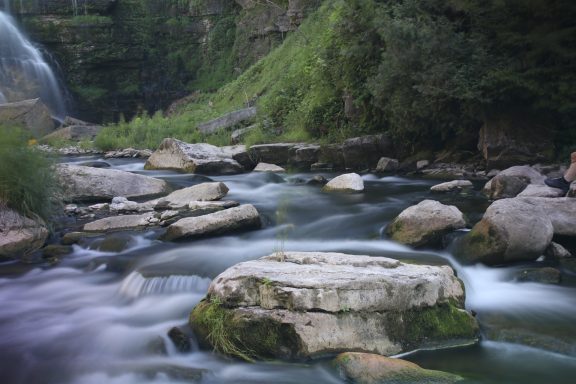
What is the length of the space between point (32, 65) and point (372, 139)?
74.9 ft

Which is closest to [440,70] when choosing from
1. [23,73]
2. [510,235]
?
[510,235]

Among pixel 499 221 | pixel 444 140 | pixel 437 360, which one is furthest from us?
pixel 444 140

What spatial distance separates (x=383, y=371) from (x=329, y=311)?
640 mm

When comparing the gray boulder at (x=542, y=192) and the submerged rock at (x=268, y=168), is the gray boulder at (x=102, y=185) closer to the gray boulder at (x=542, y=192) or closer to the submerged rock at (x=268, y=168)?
the submerged rock at (x=268, y=168)

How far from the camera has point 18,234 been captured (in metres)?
7.34

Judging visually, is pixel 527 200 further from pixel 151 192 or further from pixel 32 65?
pixel 32 65

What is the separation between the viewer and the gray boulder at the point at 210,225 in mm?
7473

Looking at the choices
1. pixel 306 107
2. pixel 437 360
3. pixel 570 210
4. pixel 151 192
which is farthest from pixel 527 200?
pixel 306 107

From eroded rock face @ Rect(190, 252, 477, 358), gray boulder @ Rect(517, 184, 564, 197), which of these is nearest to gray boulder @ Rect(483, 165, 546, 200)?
gray boulder @ Rect(517, 184, 564, 197)

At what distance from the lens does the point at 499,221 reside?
6164mm

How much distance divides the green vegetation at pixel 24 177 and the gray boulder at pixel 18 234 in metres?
0.16

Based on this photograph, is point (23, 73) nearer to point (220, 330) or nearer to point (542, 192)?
point (542, 192)

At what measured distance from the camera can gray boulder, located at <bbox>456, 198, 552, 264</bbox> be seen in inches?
241

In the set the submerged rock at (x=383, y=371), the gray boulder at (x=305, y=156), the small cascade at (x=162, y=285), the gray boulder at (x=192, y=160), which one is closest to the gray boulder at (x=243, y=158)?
the gray boulder at (x=192, y=160)
